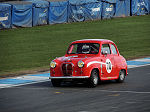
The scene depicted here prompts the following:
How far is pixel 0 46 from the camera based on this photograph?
1169 inches

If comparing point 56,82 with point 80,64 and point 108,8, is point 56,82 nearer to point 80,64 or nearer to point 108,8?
point 80,64

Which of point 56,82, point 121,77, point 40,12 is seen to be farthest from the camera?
point 40,12

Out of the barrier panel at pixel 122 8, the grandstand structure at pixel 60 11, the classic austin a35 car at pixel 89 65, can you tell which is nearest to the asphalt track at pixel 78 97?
the classic austin a35 car at pixel 89 65

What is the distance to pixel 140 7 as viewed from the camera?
161 ft

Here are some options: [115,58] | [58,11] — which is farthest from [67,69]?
[58,11]

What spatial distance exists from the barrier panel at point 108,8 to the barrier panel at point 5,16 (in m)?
11.7

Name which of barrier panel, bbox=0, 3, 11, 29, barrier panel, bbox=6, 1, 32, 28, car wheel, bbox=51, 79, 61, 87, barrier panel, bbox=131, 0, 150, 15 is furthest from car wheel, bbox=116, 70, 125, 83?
barrier panel, bbox=131, 0, 150, 15

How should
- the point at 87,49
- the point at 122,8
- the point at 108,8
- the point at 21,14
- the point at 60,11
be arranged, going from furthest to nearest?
the point at 122,8 → the point at 108,8 → the point at 60,11 → the point at 21,14 → the point at 87,49

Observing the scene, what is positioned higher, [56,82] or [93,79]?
[93,79]

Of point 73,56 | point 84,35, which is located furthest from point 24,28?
point 73,56

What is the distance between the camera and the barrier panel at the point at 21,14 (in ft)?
122

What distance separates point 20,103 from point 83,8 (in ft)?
102

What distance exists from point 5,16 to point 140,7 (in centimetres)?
1826

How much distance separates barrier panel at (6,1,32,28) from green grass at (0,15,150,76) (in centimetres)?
80
